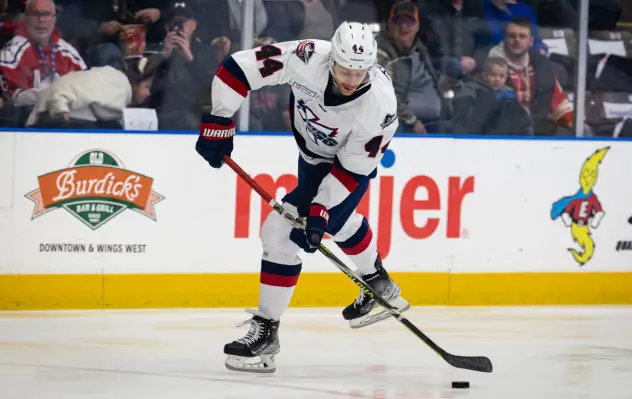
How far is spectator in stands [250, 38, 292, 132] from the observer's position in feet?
20.4

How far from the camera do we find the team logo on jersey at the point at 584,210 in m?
6.51

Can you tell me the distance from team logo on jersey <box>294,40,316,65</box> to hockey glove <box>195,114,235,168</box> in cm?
34

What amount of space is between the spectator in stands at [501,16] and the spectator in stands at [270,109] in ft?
3.60

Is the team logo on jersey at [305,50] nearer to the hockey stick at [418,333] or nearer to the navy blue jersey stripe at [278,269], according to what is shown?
the hockey stick at [418,333]

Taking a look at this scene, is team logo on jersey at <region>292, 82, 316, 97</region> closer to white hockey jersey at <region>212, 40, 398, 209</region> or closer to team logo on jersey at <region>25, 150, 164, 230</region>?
white hockey jersey at <region>212, 40, 398, 209</region>

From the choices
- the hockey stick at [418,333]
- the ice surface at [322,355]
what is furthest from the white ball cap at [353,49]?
the ice surface at [322,355]

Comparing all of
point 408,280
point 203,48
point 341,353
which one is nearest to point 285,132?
point 203,48

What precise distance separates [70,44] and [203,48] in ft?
2.13

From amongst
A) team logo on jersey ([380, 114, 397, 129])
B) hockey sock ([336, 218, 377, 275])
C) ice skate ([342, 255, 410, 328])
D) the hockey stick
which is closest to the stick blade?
the hockey stick

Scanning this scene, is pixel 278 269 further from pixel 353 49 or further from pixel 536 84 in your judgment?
pixel 536 84

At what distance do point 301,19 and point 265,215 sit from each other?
1.01 m

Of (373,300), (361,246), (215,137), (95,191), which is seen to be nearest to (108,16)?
(95,191)

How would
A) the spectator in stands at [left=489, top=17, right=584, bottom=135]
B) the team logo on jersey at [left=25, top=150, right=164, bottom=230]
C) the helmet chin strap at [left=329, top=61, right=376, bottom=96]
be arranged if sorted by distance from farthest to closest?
the spectator in stands at [left=489, top=17, right=584, bottom=135]
the team logo on jersey at [left=25, top=150, right=164, bottom=230]
the helmet chin strap at [left=329, top=61, right=376, bottom=96]

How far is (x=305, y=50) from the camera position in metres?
4.45
